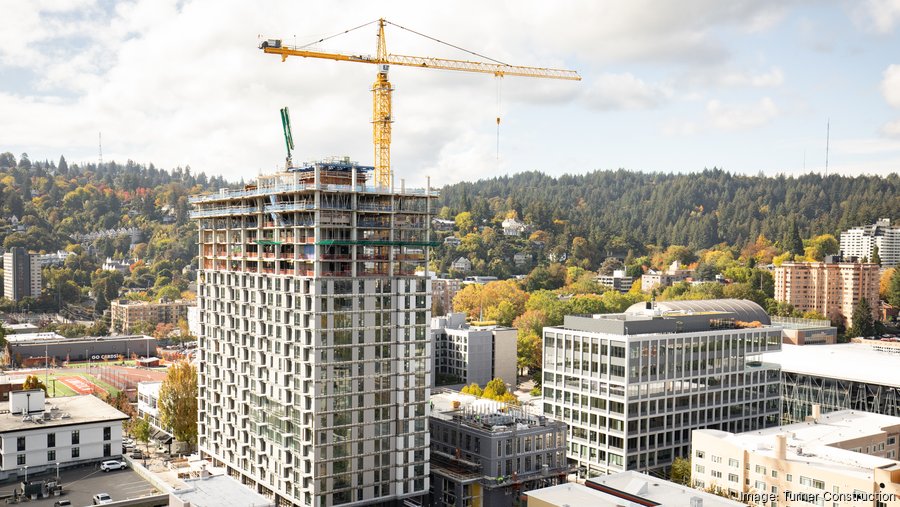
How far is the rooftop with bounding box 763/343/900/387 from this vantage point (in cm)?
8531

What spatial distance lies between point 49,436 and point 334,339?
65.2 feet

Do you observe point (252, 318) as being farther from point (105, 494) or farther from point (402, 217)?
point (105, 494)

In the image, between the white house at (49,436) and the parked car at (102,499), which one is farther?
the white house at (49,436)

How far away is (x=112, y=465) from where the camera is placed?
51875 millimetres

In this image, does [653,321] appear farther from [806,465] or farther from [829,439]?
[806,465]

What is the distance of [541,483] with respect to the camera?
216ft

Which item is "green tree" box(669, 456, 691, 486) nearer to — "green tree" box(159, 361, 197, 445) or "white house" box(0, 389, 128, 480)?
"white house" box(0, 389, 128, 480)

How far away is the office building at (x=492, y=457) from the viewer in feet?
209

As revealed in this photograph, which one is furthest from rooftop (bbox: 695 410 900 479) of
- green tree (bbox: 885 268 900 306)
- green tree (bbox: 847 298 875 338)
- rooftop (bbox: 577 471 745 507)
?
green tree (bbox: 885 268 900 306)

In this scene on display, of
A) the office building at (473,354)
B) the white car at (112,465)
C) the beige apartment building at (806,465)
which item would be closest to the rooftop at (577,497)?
the beige apartment building at (806,465)

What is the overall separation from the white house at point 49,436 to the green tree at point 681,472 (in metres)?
45.4

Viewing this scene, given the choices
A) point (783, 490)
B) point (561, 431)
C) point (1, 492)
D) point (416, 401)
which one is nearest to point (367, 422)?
point (416, 401)

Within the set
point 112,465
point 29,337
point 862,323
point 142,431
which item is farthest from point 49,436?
point 862,323

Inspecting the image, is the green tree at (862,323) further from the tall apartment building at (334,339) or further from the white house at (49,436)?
the white house at (49,436)
